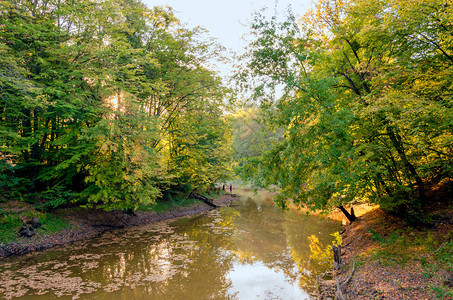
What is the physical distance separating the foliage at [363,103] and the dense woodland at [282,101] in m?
0.05

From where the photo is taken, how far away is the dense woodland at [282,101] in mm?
6902

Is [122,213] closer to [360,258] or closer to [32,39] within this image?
[32,39]

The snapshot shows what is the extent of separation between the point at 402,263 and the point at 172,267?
8129mm

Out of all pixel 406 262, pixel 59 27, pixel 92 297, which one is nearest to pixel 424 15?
pixel 406 262

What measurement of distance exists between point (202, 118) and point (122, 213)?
9938 mm

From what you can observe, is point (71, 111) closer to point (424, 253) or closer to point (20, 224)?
point (20, 224)

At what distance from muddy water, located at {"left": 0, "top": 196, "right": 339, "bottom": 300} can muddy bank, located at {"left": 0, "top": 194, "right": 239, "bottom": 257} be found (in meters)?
0.74

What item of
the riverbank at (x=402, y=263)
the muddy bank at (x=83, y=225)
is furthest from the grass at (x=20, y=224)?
the riverbank at (x=402, y=263)

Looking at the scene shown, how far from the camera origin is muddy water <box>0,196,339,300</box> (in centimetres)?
763

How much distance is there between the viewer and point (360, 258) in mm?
8141

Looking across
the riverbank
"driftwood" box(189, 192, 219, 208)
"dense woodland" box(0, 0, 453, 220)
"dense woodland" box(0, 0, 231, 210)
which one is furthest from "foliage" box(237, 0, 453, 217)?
"driftwood" box(189, 192, 219, 208)

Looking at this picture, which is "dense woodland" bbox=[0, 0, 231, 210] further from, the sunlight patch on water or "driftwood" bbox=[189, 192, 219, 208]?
"driftwood" bbox=[189, 192, 219, 208]

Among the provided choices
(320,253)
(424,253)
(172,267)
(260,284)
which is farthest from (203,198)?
(424,253)

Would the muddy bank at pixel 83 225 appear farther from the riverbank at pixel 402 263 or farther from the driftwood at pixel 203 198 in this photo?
the riverbank at pixel 402 263
